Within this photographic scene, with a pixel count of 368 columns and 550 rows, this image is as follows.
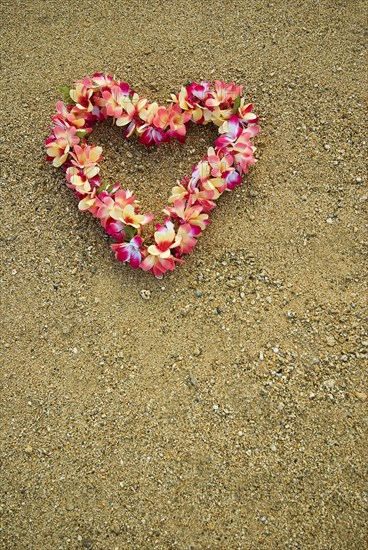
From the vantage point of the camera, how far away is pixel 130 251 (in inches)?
63.6

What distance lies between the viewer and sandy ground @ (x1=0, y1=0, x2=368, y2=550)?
55.2 inches

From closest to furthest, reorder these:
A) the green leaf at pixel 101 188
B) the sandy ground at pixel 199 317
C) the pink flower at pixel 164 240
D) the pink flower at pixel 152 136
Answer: the sandy ground at pixel 199 317, the pink flower at pixel 164 240, the green leaf at pixel 101 188, the pink flower at pixel 152 136

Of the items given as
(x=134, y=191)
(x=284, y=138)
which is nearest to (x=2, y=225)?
(x=134, y=191)

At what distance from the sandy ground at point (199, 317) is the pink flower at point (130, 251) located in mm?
68

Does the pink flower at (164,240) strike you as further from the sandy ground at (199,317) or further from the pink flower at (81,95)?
the pink flower at (81,95)

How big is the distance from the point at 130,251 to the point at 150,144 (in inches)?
16.9

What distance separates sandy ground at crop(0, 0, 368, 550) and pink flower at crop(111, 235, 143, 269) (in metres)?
0.07

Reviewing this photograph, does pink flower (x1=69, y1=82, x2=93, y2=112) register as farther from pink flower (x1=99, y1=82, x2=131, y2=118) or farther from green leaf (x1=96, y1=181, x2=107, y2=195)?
green leaf (x1=96, y1=181, x2=107, y2=195)

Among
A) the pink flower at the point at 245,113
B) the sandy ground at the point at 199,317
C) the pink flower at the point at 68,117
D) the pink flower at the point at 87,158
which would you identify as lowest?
the sandy ground at the point at 199,317

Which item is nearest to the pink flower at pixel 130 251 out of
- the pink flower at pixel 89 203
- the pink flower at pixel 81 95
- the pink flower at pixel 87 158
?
the pink flower at pixel 89 203

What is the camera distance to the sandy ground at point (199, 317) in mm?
1403

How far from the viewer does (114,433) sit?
1.48m

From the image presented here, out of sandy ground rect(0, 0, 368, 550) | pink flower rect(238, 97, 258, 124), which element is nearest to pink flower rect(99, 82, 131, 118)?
sandy ground rect(0, 0, 368, 550)

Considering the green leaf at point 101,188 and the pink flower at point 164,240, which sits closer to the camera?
the pink flower at point 164,240
